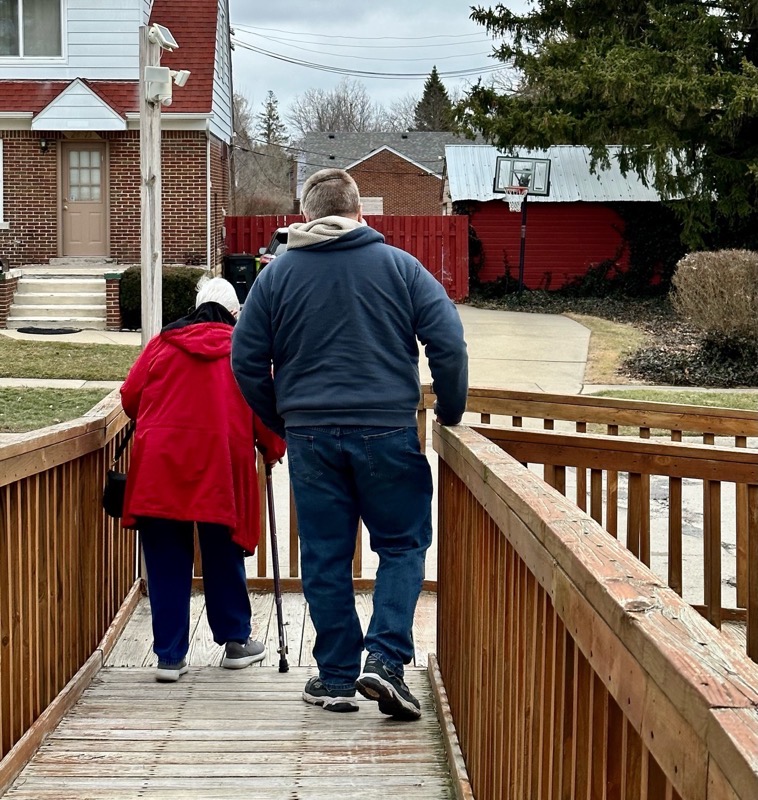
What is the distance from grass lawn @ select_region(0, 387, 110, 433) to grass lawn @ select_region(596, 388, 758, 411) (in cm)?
586

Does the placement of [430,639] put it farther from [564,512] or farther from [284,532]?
[564,512]

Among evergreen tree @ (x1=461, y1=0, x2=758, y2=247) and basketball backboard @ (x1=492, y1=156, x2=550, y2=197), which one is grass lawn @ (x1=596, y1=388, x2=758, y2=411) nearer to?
evergreen tree @ (x1=461, y1=0, x2=758, y2=247)

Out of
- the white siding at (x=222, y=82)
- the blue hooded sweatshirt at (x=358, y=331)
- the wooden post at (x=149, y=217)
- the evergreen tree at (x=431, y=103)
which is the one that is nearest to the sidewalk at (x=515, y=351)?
the wooden post at (x=149, y=217)

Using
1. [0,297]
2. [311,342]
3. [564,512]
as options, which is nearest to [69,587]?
[311,342]

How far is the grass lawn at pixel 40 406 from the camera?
11609 mm

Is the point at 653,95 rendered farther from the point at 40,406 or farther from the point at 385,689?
the point at 385,689

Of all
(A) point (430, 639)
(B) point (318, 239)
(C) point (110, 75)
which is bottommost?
(A) point (430, 639)

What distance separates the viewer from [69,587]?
15.6 feet

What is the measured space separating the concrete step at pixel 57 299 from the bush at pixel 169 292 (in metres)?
1.00

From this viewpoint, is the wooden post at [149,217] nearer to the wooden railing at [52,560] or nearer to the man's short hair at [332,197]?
the wooden railing at [52,560]

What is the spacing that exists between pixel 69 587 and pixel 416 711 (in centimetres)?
145

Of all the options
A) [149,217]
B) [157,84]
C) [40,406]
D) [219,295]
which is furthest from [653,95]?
[219,295]

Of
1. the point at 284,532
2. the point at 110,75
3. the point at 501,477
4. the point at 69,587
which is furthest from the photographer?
the point at 110,75

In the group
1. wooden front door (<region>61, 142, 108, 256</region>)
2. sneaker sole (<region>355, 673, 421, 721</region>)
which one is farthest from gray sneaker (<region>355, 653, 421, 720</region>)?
wooden front door (<region>61, 142, 108, 256</region>)
